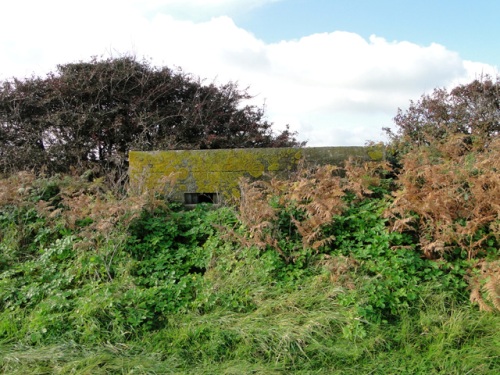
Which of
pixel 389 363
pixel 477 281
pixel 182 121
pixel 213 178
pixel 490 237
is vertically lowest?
pixel 389 363

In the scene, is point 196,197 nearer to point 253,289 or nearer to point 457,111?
point 253,289

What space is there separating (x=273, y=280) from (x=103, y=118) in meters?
7.09

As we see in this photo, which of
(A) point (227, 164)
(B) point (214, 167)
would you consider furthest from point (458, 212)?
(B) point (214, 167)

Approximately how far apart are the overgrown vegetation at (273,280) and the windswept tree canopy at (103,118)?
155 inches

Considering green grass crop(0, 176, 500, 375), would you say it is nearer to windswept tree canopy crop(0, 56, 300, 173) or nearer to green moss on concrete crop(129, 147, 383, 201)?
green moss on concrete crop(129, 147, 383, 201)

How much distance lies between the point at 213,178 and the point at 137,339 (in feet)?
10.7

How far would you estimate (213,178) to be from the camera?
703 centimetres

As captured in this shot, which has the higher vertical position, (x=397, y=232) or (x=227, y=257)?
(x=397, y=232)

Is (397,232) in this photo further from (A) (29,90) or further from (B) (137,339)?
(A) (29,90)

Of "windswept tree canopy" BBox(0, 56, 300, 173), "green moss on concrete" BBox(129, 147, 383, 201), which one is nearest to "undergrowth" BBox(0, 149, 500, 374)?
"green moss on concrete" BBox(129, 147, 383, 201)

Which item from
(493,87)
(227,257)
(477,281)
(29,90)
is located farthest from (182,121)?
(477,281)

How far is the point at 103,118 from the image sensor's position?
10.4 meters

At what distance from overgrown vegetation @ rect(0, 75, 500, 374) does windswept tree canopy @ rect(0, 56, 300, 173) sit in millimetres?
3943

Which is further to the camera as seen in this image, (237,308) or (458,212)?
(458,212)
